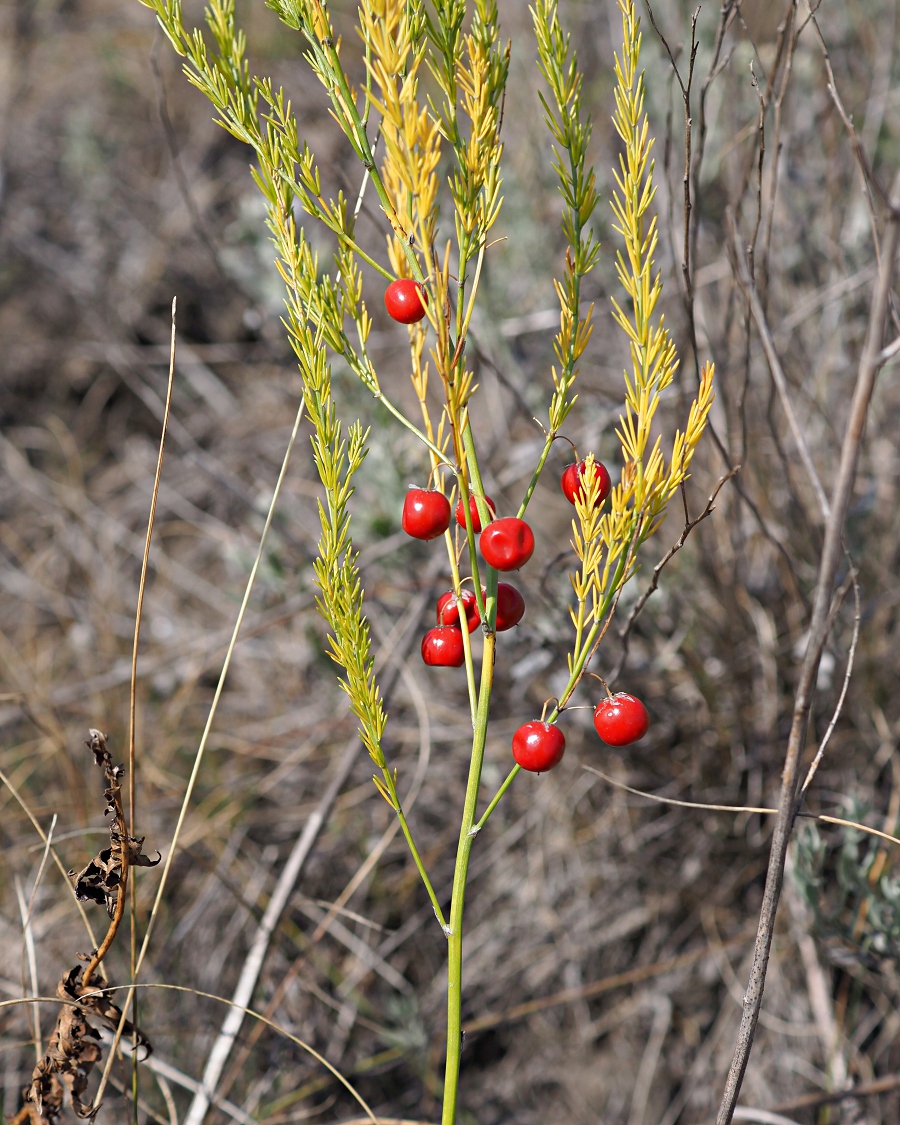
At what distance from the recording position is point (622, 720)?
0.96 meters

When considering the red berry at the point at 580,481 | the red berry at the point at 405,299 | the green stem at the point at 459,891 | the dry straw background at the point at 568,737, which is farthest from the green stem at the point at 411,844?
the dry straw background at the point at 568,737

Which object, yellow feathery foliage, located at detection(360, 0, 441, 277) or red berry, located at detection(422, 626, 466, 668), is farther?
red berry, located at detection(422, 626, 466, 668)

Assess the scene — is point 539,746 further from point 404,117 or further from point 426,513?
point 404,117

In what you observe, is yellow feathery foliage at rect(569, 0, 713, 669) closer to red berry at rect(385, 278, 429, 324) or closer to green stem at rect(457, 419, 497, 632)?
green stem at rect(457, 419, 497, 632)

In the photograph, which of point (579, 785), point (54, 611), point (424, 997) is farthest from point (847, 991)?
point (54, 611)

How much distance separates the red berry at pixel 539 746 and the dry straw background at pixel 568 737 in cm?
69

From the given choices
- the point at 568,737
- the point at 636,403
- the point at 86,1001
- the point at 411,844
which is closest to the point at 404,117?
the point at 636,403

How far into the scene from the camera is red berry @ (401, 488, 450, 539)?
92 cm

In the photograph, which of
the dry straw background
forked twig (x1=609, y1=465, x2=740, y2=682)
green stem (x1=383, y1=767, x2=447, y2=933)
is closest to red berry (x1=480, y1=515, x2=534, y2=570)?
forked twig (x1=609, y1=465, x2=740, y2=682)

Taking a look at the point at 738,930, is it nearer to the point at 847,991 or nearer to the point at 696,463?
the point at 847,991

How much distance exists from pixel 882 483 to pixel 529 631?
46.6 inches

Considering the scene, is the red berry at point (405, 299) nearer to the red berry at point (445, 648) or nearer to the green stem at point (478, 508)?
the green stem at point (478, 508)

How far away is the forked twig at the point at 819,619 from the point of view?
0.76 meters

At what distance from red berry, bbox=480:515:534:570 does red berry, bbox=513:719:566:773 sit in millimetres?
178
